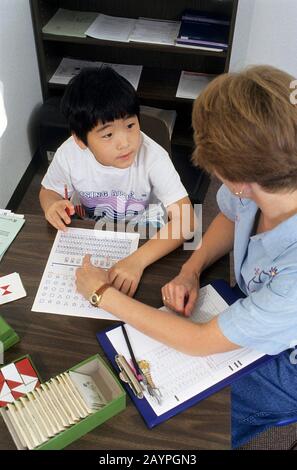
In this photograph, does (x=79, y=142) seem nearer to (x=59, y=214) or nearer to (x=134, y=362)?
(x=59, y=214)

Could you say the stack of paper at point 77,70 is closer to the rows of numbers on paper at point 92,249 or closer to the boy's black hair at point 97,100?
the boy's black hair at point 97,100

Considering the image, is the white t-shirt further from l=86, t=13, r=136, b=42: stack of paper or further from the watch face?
l=86, t=13, r=136, b=42: stack of paper

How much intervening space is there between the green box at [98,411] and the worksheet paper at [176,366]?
2.7 inches

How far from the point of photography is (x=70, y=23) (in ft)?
7.94

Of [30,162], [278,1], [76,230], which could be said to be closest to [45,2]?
[30,162]

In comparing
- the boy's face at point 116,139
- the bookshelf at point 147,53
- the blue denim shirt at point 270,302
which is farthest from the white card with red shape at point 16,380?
the bookshelf at point 147,53

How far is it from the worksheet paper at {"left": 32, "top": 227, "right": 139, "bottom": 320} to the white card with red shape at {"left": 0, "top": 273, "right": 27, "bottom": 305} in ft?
0.15

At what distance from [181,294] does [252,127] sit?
405mm

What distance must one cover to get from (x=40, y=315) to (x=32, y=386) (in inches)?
7.2

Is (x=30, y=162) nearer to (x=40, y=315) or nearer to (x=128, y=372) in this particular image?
(x=40, y=315)

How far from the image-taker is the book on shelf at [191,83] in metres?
2.49

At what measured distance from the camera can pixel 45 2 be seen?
7.78 ft

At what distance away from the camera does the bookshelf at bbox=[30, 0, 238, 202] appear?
7.67 ft
